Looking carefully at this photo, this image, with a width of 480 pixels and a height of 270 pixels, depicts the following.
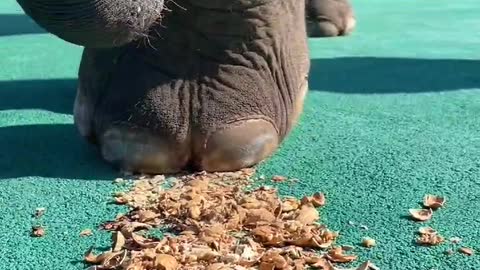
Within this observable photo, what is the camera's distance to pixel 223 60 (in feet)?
3.55

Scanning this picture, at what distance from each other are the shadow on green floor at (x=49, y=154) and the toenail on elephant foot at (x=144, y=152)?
0.09 feet

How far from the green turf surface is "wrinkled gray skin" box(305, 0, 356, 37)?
9 cm

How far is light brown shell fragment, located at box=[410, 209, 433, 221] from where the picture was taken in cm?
88

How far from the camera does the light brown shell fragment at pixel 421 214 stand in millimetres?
881

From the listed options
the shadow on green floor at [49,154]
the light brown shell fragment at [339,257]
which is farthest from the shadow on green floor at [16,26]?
the light brown shell fragment at [339,257]

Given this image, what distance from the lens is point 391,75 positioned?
1.71 metres

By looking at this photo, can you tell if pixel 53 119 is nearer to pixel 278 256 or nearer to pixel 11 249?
pixel 11 249

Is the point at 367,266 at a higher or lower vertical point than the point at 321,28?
higher

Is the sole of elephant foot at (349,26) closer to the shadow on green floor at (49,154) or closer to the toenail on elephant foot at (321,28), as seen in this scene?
the toenail on elephant foot at (321,28)

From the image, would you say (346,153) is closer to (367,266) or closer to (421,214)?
(421,214)

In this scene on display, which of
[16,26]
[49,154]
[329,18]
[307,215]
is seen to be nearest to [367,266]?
[307,215]

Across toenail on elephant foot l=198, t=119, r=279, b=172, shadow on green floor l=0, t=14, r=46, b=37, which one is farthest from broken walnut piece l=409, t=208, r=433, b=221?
shadow on green floor l=0, t=14, r=46, b=37

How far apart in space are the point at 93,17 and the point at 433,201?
449mm

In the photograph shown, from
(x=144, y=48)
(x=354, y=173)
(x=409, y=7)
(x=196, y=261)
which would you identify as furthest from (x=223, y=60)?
(x=409, y=7)
